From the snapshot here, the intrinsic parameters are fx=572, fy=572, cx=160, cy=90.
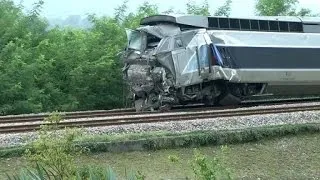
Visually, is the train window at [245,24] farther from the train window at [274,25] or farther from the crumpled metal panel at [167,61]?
the crumpled metal panel at [167,61]

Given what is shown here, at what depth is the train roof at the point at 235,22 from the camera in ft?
60.8

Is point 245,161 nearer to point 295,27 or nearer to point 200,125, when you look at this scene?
point 200,125

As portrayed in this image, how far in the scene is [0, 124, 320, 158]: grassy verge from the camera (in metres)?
9.78

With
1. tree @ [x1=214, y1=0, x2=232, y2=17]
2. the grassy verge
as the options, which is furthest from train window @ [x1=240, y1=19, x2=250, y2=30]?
tree @ [x1=214, y1=0, x2=232, y2=17]

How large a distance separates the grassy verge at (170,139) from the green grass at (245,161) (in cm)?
14

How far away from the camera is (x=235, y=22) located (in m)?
19.3

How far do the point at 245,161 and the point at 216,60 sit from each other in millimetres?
8403

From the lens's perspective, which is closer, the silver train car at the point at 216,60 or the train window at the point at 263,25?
the silver train car at the point at 216,60

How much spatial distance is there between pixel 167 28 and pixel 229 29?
82.3 inches

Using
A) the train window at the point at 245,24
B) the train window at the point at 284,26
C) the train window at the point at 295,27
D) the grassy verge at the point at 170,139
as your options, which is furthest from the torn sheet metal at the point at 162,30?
the grassy verge at the point at 170,139

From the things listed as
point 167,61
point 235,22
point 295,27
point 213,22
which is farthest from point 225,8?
point 167,61

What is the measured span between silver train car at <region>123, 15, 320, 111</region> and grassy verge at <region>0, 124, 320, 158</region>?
6.59m

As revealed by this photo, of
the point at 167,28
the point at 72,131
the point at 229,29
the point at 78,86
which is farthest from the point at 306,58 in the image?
the point at 72,131

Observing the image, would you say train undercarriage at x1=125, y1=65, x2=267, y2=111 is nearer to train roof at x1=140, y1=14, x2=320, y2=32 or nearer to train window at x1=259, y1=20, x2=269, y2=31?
train roof at x1=140, y1=14, x2=320, y2=32
